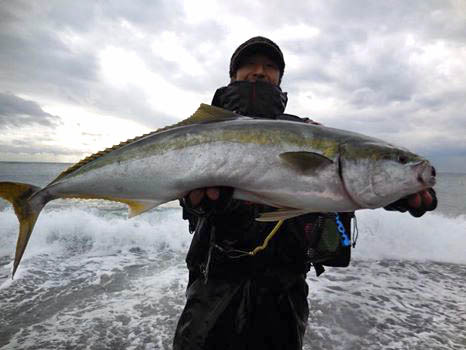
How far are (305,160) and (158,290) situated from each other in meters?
5.56

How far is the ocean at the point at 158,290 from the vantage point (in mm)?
4703

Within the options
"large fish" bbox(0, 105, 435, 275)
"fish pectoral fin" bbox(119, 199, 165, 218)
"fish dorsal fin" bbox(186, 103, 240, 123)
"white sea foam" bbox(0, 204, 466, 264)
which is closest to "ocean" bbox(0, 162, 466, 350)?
"white sea foam" bbox(0, 204, 466, 264)

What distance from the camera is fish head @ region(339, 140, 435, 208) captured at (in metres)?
1.87

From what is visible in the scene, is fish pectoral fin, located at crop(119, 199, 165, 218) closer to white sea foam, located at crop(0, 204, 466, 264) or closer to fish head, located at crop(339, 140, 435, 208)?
fish head, located at crop(339, 140, 435, 208)

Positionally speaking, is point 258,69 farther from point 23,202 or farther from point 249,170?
point 23,202

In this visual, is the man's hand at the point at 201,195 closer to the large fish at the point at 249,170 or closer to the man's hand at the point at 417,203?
the large fish at the point at 249,170

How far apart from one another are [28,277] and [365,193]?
25.7 ft

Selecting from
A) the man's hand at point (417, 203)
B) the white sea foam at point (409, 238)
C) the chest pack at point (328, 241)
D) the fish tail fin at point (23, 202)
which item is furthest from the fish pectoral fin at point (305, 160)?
the white sea foam at point (409, 238)

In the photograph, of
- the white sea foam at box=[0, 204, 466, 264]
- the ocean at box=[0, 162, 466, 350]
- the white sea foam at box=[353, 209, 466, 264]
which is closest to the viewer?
the ocean at box=[0, 162, 466, 350]

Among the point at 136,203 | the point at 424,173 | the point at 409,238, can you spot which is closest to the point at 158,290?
the point at 136,203

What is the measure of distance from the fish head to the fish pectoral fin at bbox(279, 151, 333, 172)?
125 millimetres

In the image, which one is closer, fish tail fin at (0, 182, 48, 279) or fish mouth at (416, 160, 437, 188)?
fish mouth at (416, 160, 437, 188)

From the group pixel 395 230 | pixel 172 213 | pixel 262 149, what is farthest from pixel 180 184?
pixel 172 213

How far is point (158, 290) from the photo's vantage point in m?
6.40
